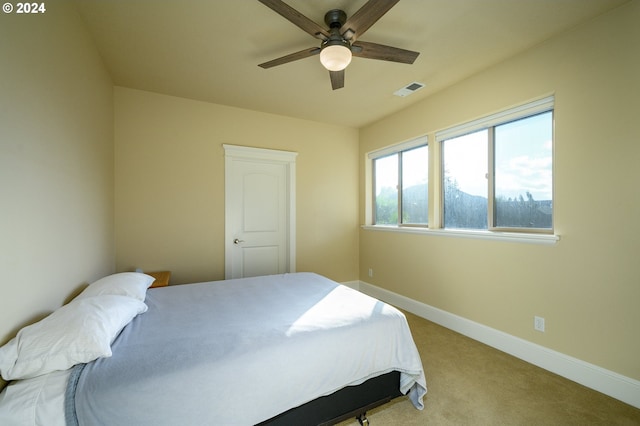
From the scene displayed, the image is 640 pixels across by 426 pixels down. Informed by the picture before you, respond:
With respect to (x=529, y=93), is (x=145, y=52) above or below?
above

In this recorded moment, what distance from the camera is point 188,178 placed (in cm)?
323

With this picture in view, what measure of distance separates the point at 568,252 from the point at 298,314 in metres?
2.12

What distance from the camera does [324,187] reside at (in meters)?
4.11

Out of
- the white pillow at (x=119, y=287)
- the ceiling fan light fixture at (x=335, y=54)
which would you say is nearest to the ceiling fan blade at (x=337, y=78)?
the ceiling fan light fixture at (x=335, y=54)

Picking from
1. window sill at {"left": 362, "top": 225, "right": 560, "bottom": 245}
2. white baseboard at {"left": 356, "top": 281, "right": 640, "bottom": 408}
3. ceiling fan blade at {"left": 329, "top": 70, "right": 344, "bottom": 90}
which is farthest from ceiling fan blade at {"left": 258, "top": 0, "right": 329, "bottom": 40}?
white baseboard at {"left": 356, "top": 281, "right": 640, "bottom": 408}

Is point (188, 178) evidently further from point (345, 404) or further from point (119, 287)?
point (345, 404)

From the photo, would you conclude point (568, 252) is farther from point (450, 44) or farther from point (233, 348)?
point (233, 348)

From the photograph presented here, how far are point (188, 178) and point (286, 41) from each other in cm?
197

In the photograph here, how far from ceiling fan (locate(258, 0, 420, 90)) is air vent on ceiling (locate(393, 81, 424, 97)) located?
935mm

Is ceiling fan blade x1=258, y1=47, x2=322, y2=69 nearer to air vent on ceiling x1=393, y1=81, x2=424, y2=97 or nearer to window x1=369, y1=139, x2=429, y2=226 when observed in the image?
air vent on ceiling x1=393, y1=81, x2=424, y2=97

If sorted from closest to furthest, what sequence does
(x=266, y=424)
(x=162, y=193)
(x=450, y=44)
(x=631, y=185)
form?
(x=266, y=424)
(x=631, y=185)
(x=450, y=44)
(x=162, y=193)

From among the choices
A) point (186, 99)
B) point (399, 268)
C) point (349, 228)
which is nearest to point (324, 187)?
point (349, 228)

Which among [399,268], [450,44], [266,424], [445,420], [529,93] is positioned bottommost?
[445,420]

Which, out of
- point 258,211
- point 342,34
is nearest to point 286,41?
point 342,34
